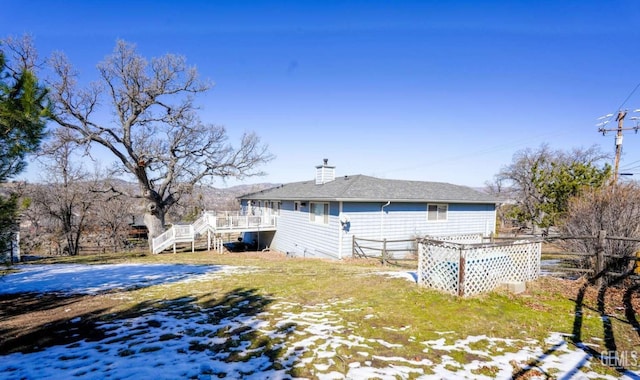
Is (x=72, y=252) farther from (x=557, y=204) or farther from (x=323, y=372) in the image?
(x=557, y=204)

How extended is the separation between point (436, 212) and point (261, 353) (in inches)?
585

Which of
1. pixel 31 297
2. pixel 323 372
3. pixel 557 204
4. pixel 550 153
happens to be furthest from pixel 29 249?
pixel 550 153

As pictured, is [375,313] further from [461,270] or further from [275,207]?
[275,207]

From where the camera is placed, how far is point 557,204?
1812 centimetres

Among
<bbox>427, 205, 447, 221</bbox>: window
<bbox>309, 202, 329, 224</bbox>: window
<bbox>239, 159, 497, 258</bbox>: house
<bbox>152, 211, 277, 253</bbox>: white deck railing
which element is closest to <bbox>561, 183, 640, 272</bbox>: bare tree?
<bbox>239, 159, 497, 258</bbox>: house

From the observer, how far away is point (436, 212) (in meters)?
17.0

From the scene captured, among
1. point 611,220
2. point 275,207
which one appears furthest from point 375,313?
point 275,207

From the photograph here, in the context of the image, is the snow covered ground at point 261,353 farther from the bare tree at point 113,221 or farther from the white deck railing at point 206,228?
the bare tree at point 113,221

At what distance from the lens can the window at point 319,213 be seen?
15438mm

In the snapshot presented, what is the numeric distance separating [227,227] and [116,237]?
17.5 metres

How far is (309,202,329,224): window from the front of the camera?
1544 cm

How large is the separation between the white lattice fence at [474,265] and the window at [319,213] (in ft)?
27.0

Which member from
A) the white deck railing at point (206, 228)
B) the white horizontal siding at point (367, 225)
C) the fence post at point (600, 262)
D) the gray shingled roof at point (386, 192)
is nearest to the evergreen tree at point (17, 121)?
the gray shingled roof at point (386, 192)

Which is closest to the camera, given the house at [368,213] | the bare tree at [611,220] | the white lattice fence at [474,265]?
the white lattice fence at [474,265]
